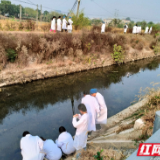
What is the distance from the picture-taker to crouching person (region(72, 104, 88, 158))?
136 inches

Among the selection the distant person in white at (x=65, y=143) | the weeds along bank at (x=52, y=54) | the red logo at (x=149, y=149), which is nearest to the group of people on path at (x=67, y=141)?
the distant person in white at (x=65, y=143)

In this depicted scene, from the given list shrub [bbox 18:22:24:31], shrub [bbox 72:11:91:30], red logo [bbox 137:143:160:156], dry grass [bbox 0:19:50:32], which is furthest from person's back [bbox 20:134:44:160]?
shrub [bbox 72:11:91:30]

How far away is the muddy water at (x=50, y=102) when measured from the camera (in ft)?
18.0

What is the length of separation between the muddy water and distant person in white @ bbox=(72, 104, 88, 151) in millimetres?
1675

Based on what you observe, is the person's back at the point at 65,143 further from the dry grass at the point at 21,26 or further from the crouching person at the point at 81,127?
the dry grass at the point at 21,26

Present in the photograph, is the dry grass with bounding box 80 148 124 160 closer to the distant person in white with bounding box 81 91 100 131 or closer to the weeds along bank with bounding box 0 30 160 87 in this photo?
the distant person in white with bounding box 81 91 100 131

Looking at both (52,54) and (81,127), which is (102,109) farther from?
(52,54)

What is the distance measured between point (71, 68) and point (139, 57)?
11.4 metres

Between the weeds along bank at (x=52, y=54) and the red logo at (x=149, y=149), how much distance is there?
9.14m

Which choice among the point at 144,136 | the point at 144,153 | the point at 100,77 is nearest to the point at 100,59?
the point at 100,77

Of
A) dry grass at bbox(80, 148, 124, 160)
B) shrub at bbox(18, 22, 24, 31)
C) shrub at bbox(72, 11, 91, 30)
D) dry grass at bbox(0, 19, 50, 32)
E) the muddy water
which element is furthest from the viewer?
shrub at bbox(72, 11, 91, 30)

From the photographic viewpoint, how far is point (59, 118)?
6328 millimetres

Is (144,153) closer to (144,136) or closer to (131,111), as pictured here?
(144,136)

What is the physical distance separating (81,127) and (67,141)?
68cm
